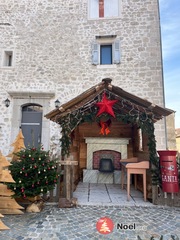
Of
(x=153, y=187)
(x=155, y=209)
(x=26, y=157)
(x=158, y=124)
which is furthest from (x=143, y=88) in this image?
(x=26, y=157)

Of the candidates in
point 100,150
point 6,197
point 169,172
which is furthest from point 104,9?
point 6,197

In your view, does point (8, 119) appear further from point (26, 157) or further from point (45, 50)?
point (26, 157)

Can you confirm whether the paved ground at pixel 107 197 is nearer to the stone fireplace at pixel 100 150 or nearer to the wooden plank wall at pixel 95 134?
the stone fireplace at pixel 100 150

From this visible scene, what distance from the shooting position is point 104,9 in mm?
8125

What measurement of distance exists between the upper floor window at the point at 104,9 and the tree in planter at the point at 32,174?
750 centimetres

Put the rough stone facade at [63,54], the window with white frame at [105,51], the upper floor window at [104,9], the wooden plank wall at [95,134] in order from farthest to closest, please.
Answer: the upper floor window at [104,9] → the window with white frame at [105,51] → the rough stone facade at [63,54] → the wooden plank wall at [95,134]

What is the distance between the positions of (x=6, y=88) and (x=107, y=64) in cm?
483

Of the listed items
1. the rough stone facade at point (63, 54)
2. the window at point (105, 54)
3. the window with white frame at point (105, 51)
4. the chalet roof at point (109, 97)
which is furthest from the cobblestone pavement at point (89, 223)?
the window at point (105, 54)

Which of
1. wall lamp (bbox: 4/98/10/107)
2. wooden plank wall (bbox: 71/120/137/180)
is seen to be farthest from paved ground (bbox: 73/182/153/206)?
wall lamp (bbox: 4/98/10/107)

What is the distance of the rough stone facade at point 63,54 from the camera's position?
7391 millimetres

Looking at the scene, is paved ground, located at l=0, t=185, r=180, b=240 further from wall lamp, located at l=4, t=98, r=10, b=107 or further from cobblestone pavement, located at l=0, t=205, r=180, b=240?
wall lamp, located at l=4, t=98, r=10, b=107

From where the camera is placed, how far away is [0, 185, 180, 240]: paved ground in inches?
98.0

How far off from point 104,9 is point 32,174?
27.2ft

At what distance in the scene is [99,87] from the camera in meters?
3.96
